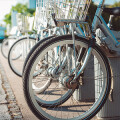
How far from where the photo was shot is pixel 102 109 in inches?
104

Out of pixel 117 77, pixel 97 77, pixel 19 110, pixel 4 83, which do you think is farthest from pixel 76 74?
pixel 4 83

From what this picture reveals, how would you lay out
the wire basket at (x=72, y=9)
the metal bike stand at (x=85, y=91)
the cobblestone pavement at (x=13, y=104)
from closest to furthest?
the wire basket at (x=72, y=9) < the cobblestone pavement at (x=13, y=104) < the metal bike stand at (x=85, y=91)

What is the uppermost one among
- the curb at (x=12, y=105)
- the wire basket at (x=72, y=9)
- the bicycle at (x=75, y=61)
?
the wire basket at (x=72, y=9)

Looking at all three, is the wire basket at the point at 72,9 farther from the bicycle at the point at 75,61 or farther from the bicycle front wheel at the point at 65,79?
the bicycle front wheel at the point at 65,79

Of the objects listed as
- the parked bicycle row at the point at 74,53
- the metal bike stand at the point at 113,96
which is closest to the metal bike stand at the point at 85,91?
the parked bicycle row at the point at 74,53

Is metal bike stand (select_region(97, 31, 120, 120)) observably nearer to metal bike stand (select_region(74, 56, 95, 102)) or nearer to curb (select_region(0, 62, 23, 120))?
metal bike stand (select_region(74, 56, 95, 102))

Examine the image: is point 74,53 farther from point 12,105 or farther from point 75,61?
point 12,105

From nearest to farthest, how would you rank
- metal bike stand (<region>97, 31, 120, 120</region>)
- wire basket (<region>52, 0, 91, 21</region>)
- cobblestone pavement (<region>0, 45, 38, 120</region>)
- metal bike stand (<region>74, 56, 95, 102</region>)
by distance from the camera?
wire basket (<region>52, 0, 91, 21</region>) → metal bike stand (<region>97, 31, 120, 120</region>) → cobblestone pavement (<region>0, 45, 38, 120</region>) → metal bike stand (<region>74, 56, 95, 102</region>)

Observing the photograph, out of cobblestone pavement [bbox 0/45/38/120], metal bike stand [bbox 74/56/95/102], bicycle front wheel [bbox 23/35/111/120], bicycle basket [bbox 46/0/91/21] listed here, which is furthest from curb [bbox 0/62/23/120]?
bicycle basket [bbox 46/0/91/21]

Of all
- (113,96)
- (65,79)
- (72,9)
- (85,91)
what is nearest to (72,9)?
(72,9)

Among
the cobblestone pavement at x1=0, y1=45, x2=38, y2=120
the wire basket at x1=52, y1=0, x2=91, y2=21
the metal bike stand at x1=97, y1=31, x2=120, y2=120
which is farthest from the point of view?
the cobblestone pavement at x1=0, y1=45, x2=38, y2=120

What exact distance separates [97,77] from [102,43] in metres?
0.40

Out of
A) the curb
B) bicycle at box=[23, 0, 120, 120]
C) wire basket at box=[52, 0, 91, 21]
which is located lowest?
the curb

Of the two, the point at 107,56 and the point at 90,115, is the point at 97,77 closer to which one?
the point at 107,56
